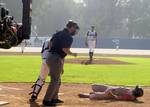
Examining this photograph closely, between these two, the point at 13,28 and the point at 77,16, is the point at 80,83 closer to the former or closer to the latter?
the point at 13,28

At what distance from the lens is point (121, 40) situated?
77062mm

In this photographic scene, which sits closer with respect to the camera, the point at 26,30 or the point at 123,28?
the point at 26,30

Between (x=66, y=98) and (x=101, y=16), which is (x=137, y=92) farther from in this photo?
(x=101, y=16)

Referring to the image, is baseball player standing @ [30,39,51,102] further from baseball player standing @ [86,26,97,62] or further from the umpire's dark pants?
baseball player standing @ [86,26,97,62]

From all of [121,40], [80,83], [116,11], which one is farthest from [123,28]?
[80,83]

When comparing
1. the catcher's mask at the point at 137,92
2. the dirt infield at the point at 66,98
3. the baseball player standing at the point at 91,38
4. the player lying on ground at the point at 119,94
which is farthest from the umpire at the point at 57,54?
the baseball player standing at the point at 91,38

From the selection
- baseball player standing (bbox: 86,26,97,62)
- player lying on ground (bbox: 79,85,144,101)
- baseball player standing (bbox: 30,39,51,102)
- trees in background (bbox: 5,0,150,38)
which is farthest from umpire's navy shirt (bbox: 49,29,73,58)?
trees in background (bbox: 5,0,150,38)

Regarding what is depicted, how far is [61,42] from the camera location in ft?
36.3

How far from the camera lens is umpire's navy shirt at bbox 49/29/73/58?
1104 cm

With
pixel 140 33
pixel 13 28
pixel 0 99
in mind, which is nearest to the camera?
pixel 13 28

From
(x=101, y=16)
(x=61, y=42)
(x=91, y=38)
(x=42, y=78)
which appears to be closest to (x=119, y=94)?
(x=42, y=78)

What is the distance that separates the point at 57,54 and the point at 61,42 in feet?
1.12

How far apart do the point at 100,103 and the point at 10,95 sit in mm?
2564

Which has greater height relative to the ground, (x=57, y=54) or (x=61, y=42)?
(x=61, y=42)
